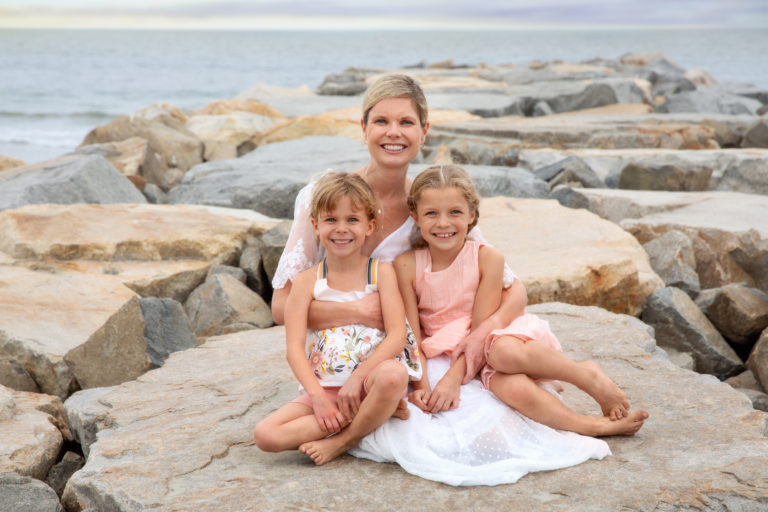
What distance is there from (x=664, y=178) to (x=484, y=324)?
537 centimetres

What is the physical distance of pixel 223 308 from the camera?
17.7ft

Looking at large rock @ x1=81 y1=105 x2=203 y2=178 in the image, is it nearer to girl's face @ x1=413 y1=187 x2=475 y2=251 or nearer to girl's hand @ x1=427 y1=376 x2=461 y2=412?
girl's face @ x1=413 y1=187 x2=475 y2=251

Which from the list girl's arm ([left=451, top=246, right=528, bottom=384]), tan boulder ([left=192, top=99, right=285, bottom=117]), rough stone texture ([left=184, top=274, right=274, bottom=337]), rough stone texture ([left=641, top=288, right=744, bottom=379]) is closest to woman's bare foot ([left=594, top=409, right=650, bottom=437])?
girl's arm ([left=451, top=246, right=528, bottom=384])

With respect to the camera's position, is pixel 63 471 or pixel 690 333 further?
pixel 690 333

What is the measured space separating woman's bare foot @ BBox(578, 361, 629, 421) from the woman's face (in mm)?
1091

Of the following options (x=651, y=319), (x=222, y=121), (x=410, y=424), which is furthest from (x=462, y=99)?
(x=410, y=424)

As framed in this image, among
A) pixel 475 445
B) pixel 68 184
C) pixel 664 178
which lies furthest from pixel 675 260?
pixel 68 184

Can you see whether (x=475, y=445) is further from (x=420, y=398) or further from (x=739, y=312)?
(x=739, y=312)

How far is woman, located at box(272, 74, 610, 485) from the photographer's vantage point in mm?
2795

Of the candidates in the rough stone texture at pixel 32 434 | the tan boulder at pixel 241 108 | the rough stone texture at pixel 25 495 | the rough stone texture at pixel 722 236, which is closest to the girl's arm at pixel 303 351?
the rough stone texture at pixel 25 495

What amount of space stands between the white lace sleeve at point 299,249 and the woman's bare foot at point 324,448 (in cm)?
74

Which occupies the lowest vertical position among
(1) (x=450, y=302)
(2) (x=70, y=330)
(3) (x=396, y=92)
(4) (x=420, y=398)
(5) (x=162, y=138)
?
(5) (x=162, y=138)

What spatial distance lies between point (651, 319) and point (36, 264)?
4.12m

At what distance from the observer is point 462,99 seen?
1431cm
